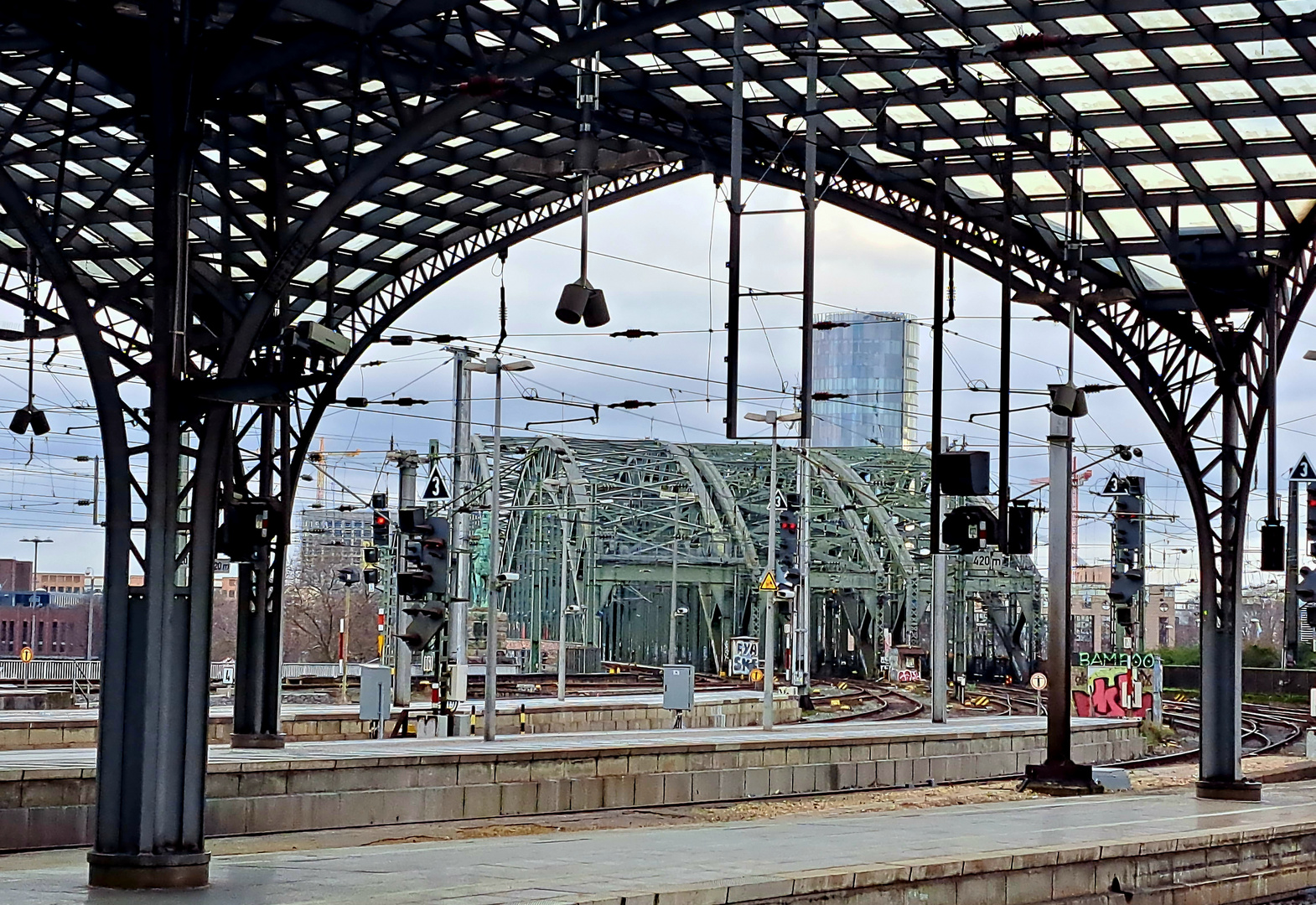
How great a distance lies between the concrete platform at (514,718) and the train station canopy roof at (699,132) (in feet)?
28.4

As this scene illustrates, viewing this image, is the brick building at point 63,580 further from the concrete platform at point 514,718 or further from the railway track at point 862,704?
the concrete platform at point 514,718

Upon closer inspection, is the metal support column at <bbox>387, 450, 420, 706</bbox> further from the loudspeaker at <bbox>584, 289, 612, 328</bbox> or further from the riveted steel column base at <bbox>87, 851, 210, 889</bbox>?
the riveted steel column base at <bbox>87, 851, 210, 889</bbox>

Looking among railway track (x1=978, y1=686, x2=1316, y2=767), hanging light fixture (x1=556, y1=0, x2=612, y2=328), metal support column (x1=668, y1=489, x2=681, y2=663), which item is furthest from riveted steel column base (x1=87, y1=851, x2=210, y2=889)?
metal support column (x1=668, y1=489, x2=681, y2=663)

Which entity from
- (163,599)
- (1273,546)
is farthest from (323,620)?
(163,599)

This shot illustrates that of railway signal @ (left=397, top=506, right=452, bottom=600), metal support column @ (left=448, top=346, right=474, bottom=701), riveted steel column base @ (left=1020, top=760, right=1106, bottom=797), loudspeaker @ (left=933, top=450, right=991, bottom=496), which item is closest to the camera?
loudspeaker @ (left=933, top=450, right=991, bottom=496)

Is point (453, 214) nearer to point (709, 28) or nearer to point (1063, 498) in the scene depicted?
point (709, 28)

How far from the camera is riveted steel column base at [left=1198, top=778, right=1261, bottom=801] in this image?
28078 mm

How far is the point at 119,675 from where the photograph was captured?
15.0 metres

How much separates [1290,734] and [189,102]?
45625 mm

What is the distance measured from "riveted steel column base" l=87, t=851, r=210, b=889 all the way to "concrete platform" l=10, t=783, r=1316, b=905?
20 cm

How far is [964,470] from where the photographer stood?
24438 mm

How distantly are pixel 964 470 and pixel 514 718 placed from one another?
2266 centimetres

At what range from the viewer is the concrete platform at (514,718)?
33.6 metres

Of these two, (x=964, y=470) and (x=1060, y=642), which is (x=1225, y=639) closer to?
(x=1060, y=642)
